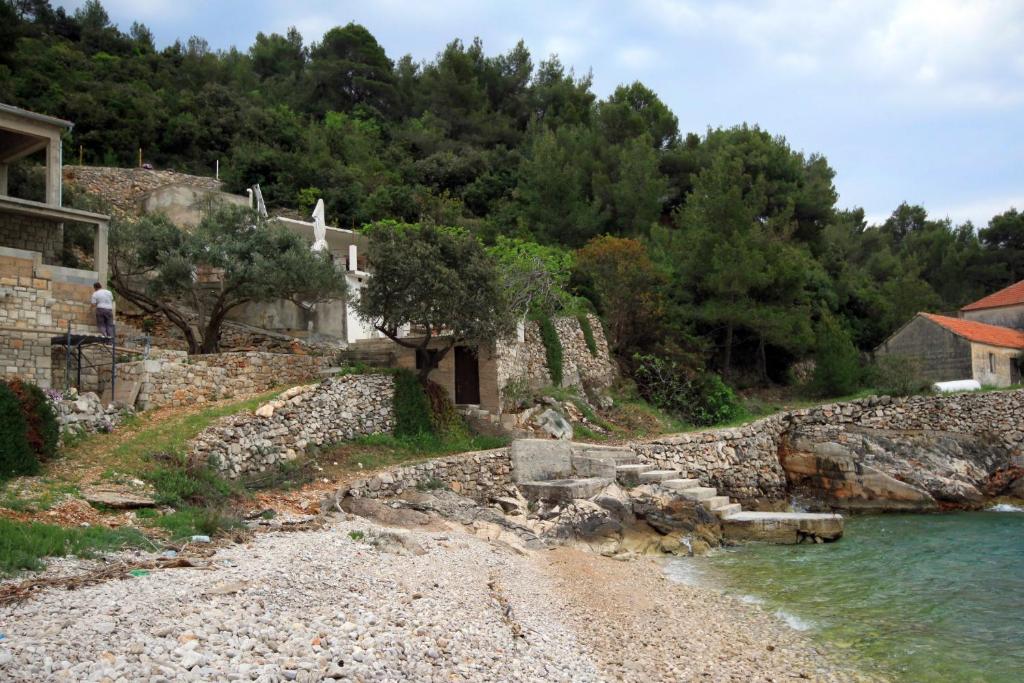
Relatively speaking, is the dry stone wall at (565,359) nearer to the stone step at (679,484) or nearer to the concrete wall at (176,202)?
the stone step at (679,484)

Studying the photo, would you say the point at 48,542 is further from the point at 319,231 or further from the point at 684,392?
the point at 684,392

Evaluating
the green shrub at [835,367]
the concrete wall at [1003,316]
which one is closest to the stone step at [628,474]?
the green shrub at [835,367]

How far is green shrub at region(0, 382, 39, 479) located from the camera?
38.9 feet

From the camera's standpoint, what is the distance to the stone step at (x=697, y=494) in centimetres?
1841

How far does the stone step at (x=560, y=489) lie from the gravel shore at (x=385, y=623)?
358 centimetres

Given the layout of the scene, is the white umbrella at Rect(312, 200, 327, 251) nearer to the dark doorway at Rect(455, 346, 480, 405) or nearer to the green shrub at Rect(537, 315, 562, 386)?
the dark doorway at Rect(455, 346, 480, 405)

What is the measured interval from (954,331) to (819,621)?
26924 millimetres

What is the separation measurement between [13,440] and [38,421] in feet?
3.00

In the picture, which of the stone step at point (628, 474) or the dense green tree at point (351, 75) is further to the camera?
the dense green tree at point (351, 75)

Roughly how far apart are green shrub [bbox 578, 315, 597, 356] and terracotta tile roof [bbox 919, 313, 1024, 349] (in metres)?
17.1

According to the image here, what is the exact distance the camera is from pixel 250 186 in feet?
129

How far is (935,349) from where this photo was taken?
110 ft

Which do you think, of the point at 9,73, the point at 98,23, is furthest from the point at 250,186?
the point at 98,23

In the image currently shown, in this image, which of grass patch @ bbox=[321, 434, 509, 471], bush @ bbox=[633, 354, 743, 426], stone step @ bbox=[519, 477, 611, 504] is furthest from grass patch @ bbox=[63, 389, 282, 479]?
bush @ bbox=[633, 354, 743, 426]
